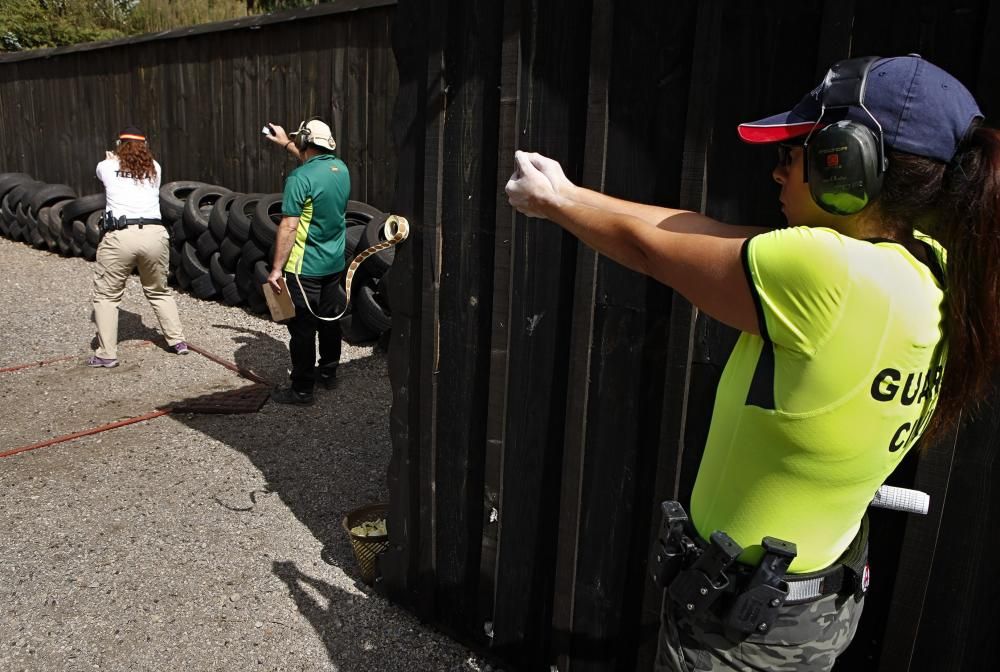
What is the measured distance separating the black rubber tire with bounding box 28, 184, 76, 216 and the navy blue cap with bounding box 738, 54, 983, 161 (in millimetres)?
12817

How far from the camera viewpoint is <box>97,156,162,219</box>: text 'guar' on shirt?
6523mm

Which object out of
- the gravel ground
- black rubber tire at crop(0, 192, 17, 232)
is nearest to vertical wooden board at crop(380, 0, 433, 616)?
the gravel ground

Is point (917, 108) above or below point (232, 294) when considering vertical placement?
above

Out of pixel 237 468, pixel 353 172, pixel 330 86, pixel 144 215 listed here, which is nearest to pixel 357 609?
pixel 237 468

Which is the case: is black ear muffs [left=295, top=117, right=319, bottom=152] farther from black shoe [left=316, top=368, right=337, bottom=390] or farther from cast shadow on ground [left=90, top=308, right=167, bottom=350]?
cast shadow on ground [left=90, top=308, right=167, bottom=350]

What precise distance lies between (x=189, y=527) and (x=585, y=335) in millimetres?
2644

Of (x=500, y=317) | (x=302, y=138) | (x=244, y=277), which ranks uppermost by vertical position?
(x=302, y=138)

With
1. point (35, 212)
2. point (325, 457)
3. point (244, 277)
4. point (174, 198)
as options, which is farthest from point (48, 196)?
point (325, 457)

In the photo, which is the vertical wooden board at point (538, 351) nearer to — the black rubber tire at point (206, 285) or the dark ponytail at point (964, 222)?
the dark ponytail at point (964, 222)

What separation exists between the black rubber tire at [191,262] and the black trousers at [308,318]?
340cm

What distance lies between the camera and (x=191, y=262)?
891cm

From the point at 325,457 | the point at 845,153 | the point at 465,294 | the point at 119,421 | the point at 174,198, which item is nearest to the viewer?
the point at 845,153

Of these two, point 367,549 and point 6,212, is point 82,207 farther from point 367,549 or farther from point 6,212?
point 367,549

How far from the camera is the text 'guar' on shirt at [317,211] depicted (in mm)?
5715
